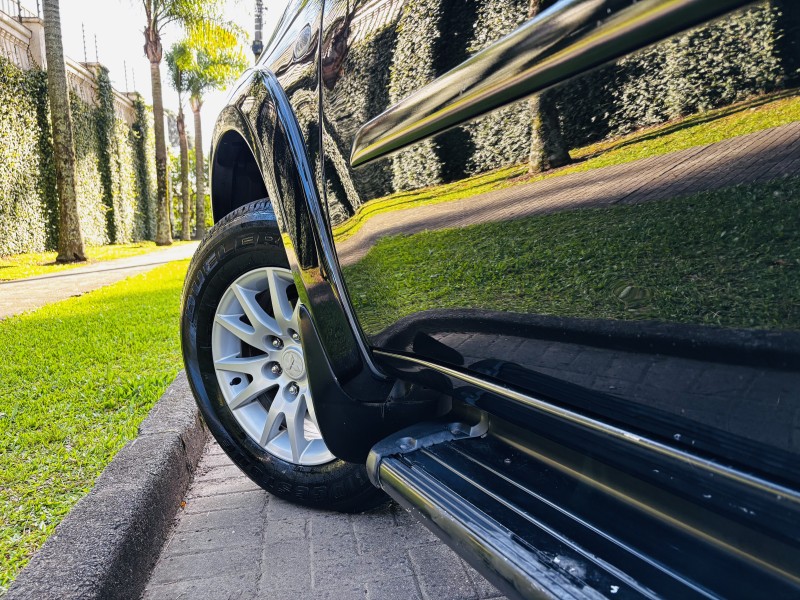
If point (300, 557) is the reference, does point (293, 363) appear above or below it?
above

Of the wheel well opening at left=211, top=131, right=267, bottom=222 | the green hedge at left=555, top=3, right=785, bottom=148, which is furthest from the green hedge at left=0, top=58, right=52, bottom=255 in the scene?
the green hedge at left=555, top=3, right=785, bottom=148

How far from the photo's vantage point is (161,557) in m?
1.99

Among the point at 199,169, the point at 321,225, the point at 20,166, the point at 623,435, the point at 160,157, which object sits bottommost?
the point at 623,435

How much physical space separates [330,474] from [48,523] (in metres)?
0.93

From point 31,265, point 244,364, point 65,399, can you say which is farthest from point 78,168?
point 244,364

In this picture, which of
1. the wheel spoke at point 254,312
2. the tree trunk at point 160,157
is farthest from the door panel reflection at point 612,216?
the tree trunk at point 160,157

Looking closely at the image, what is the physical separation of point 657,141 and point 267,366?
1548 mm

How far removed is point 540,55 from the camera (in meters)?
1.03

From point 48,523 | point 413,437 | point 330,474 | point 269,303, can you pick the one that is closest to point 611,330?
point 413,437

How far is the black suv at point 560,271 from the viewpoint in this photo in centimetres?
86

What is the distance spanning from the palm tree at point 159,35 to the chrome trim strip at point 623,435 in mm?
20130

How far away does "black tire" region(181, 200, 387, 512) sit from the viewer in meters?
2.02

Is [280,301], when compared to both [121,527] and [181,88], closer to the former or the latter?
[121,527]

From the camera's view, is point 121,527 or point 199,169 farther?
point 199,169
